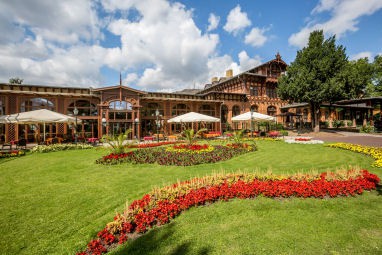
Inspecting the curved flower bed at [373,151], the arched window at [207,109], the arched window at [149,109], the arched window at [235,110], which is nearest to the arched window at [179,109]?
the arched window at [149,109]

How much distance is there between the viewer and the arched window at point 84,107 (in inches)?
830

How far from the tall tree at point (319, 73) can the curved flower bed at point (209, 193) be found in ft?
66.2

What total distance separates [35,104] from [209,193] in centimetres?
2313

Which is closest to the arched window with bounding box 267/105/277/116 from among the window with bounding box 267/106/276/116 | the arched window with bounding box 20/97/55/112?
the window with bounding box 267/106/276/116

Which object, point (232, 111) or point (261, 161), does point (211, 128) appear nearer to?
point (232, 111)

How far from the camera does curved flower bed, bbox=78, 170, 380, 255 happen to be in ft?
10.8

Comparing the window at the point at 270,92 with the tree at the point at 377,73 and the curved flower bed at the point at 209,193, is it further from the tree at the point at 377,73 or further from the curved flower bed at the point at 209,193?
the curved flower bed at the point at 209,193

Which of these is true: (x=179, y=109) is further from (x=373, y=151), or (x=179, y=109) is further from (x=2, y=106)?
(x=373, y=151)

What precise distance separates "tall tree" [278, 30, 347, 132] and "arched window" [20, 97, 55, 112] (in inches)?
1156

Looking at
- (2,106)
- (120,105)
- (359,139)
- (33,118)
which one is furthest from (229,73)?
(2,106)

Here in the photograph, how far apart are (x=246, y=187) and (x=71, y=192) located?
15.9 ft

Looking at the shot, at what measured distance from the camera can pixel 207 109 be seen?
28125mm

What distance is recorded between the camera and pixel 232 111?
98.2ft

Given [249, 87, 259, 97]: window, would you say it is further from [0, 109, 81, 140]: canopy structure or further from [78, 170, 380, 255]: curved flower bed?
[0, 109, 81, 140]: canopy structure
